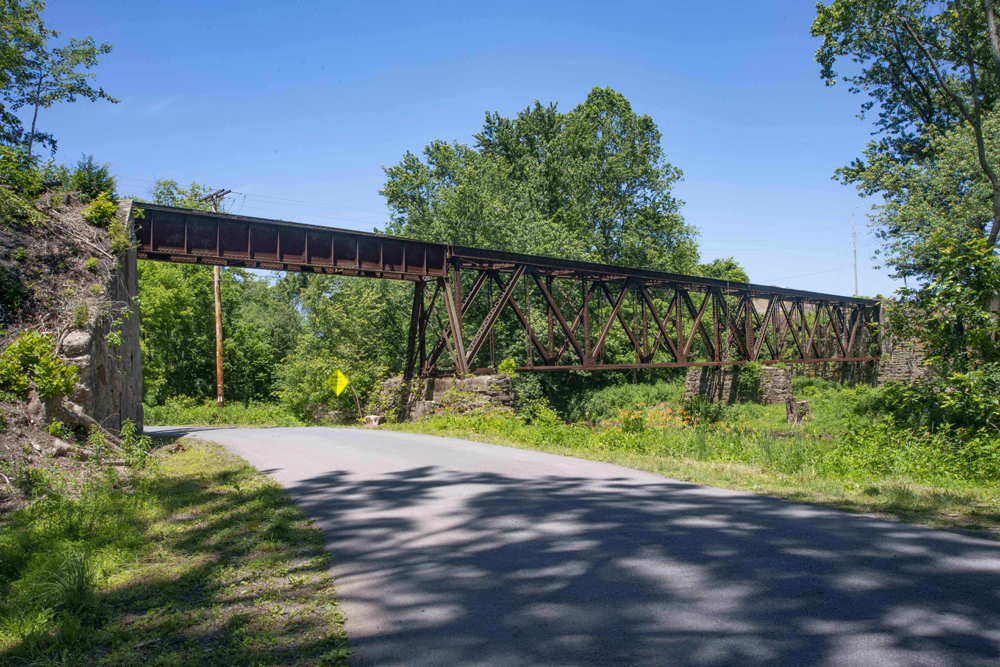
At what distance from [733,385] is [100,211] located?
29820 mm

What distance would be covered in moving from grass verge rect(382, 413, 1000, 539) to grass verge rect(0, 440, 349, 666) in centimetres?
520

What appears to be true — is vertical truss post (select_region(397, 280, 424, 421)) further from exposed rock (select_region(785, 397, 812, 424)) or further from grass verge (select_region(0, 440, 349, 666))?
exposed rock (select_region(785, 397, 812, 424))

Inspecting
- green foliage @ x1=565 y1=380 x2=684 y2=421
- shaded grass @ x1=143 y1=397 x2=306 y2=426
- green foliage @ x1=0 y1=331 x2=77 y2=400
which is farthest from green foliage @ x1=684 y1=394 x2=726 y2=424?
green foliage @ x1=0 y1=331 x2=77 y2=400

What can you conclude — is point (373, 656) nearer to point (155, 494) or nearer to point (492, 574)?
point (492, 574)

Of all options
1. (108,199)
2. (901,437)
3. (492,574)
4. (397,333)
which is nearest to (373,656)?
(492,574)

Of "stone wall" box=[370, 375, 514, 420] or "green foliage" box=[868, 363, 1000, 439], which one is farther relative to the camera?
"stone wall" box=[370, 375, 514, 420]

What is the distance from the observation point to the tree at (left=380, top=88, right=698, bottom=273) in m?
34.8

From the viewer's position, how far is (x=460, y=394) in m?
17.9

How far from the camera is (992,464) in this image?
8.45m

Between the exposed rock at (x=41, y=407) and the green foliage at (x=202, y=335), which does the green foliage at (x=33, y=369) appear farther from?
the green foliage at (x=202, y=335)

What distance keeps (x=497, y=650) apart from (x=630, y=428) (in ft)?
34.6

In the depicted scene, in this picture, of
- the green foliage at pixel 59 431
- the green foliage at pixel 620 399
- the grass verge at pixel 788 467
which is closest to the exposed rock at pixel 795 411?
the green foliage at pixel 620 399

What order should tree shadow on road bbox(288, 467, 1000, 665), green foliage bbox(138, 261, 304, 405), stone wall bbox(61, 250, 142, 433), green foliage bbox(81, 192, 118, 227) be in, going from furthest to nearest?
green foliage bbox(138, 261, 304, 405) < green foliage bbox(81, 192, 118, 227) < stone wall bbox(61, 250, 142, 433) < tree shadow on road bbox(288, 467, 1000, 665)

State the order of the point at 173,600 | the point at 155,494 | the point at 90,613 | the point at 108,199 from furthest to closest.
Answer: the point at 108,199 < the point at 155,494 < the point at 173,600 < the point at 90,613
